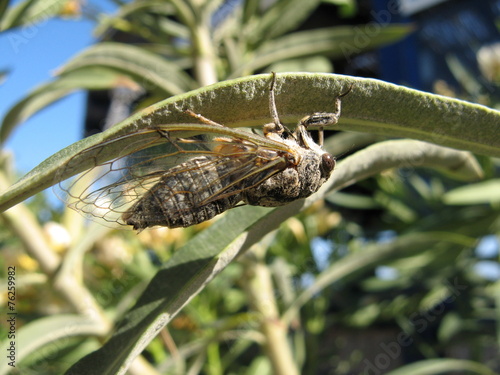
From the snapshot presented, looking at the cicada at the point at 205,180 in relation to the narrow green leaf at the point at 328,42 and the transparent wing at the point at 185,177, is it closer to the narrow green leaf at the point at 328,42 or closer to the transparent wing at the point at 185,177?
the transparent wing at the point at 185,177

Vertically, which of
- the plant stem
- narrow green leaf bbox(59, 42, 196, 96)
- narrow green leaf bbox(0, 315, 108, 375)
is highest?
narrow green leaf bbox(59, 42, 196, 96)

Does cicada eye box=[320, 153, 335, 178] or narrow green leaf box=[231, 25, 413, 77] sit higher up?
narrow green leaf box=[231, 25, 413, 77]

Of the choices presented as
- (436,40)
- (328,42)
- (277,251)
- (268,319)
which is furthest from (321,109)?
(436,40)

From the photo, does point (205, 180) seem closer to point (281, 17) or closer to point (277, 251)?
point (277, 251)

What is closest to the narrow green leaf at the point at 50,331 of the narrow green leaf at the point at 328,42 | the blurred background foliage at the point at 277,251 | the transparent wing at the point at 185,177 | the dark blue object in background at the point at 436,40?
the blurred background foliage at the point at 277,251

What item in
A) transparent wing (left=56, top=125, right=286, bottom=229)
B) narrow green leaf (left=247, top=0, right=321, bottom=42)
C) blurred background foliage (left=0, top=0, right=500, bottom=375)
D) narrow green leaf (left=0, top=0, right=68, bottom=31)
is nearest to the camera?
transparent wing (left=56, top=125, right=286, bottom=229)

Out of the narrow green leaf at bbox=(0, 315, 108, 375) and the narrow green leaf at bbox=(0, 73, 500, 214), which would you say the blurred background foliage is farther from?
the narrow green leaf at bbox=(0, 73, 500, 214)

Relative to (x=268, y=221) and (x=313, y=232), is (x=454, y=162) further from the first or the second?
(x=313, y=232)

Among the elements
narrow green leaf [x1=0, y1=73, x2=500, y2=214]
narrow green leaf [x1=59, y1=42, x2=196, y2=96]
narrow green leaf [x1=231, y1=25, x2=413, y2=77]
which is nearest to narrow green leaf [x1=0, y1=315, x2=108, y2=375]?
narrow green leaf [x1=0, y1=73, x2=500, y2=214]
